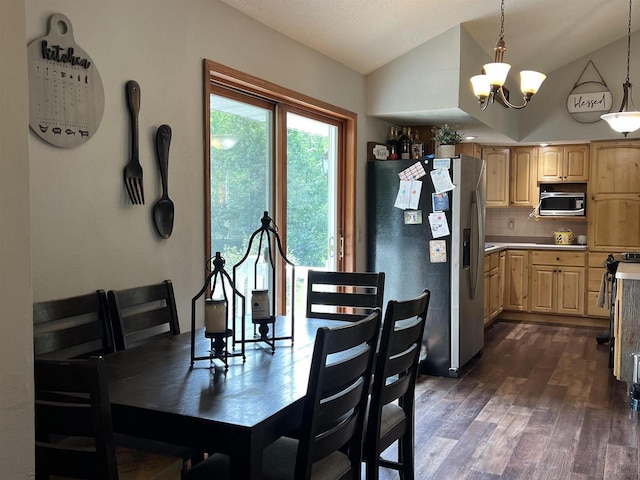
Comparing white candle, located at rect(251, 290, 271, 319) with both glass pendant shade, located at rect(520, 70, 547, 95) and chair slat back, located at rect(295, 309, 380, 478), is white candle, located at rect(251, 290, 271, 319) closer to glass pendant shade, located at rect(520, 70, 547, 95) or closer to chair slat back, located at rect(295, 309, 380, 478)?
chair slat back, located at rect(295, 309, 380, 478)

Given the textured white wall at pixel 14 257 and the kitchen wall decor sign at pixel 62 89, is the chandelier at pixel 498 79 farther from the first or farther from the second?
the textured white wall at pixel 14 257

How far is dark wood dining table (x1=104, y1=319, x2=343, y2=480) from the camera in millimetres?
1569

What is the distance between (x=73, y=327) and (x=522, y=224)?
20.5 ft

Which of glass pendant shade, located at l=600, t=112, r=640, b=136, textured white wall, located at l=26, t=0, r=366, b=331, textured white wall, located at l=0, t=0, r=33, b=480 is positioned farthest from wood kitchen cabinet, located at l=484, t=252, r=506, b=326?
textured white wall, located at l=0, t=0, r=33, b=480

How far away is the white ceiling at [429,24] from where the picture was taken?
369 cm

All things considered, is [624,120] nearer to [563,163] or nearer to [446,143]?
[446,143]

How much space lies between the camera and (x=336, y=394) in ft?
6.12

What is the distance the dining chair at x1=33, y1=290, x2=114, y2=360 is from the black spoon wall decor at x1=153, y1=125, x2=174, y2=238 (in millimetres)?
496

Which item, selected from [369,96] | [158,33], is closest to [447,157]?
[369,96]

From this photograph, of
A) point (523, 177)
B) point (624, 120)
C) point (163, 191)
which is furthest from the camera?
point (523, 177)

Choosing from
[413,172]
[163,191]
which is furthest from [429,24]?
[163,191]

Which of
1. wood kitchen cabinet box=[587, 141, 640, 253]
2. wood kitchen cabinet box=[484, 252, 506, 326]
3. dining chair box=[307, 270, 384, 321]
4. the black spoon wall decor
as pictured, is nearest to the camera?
the black spoon wall decor

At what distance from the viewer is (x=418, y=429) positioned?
3.49 meters

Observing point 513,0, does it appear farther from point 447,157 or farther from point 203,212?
point 203,212
